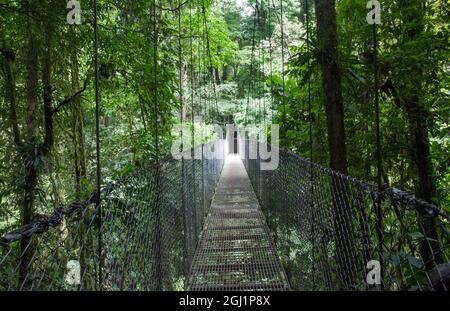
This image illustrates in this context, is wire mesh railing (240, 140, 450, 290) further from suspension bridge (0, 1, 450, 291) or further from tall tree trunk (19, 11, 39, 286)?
tall tree trunk (19, 11, 39, 286)

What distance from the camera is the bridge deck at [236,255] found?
2393mm

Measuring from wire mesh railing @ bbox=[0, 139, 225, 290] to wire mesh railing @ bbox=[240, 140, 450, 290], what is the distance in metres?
0.64

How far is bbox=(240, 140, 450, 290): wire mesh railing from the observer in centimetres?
87

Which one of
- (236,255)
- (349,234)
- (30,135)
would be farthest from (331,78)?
(30,135)

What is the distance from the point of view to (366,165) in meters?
2.81

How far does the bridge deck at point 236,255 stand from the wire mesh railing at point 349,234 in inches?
5.1

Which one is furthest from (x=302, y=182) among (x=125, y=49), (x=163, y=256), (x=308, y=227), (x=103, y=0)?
(x=103, y=0)

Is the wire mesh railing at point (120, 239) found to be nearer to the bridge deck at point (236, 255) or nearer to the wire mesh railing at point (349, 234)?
the bridge deck at point (236, 255)

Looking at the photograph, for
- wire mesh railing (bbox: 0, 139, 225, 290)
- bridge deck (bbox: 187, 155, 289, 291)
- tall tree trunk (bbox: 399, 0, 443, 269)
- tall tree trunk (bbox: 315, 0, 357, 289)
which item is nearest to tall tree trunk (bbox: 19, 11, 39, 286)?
wire mesh railing (bbox: 0, 139, 225, 290)

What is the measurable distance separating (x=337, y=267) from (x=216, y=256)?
4.83ft

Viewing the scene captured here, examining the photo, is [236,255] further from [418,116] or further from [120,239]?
[120,239]

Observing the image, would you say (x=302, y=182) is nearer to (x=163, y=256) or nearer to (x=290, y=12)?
(x=163, y=256)

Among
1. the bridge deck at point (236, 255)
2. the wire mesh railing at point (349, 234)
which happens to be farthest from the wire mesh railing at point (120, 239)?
the wire mesh railing at point (349, 234)

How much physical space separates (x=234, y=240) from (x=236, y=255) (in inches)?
14.5
